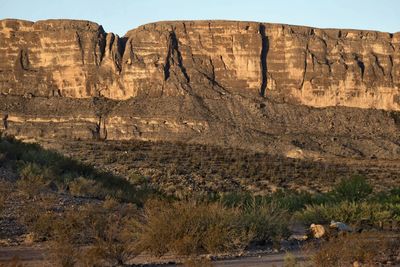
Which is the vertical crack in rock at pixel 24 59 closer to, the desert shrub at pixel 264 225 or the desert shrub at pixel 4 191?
the desert shrub at pixel 4 191

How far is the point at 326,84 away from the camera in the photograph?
90125 mm

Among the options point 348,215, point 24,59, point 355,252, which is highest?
point 355,252

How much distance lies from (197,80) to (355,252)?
78.9m

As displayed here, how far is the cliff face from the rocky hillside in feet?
0.38

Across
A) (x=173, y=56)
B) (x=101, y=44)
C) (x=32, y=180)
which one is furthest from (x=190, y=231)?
(x=101, y=44)

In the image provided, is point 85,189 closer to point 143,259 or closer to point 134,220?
point 134,220

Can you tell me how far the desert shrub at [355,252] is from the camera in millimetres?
10930

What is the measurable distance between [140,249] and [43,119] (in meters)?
72.0

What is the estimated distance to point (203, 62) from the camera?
3639 inches

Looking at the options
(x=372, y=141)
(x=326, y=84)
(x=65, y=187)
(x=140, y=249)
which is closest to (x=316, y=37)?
(x=326, y=84)

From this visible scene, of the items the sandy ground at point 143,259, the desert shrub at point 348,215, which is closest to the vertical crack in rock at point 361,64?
the desert shrub at point 348,215

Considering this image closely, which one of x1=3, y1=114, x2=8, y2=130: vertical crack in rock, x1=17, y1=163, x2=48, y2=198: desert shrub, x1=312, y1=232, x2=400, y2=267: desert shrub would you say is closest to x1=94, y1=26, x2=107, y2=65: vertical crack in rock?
x1=3, y1=114, x2=8, y2=130: vertical crack in rock

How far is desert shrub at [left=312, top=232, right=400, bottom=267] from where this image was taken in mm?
10930

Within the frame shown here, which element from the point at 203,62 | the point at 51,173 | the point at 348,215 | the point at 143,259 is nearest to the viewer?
the point at 143,259
